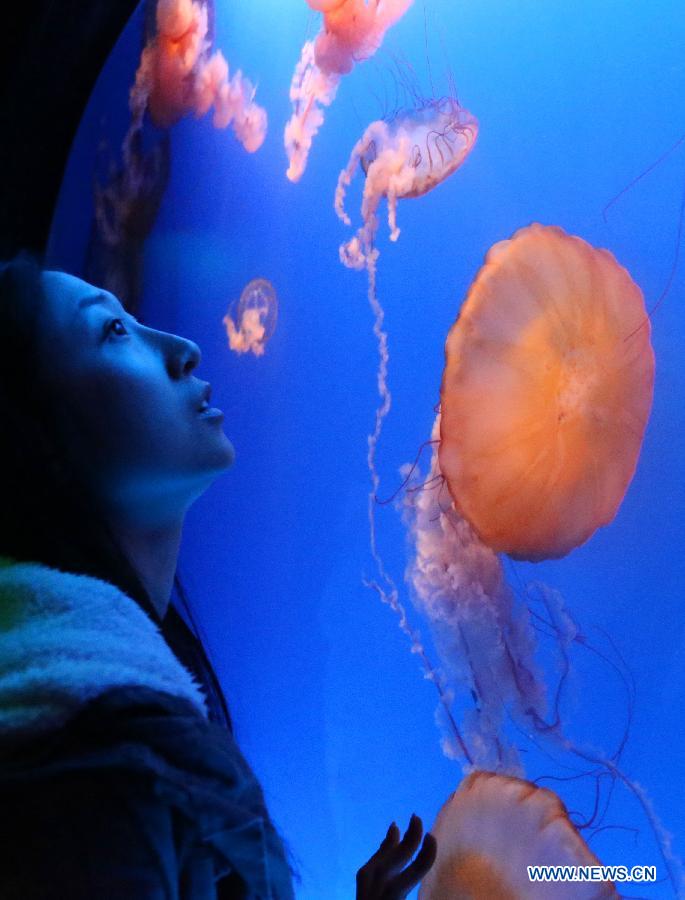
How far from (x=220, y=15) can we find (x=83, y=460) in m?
1.72

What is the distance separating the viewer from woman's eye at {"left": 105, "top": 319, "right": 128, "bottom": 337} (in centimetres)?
109

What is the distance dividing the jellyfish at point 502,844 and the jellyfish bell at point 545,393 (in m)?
0.38

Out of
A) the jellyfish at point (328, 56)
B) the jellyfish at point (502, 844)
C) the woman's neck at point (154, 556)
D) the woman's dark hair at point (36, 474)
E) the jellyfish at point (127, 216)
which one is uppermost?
the jellyfish at point (328, 56)

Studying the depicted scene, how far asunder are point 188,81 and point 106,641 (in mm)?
2097

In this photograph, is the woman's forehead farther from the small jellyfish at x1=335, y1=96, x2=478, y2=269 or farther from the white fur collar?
the small jellyfish at x1=335, y1=96, x2=478, y2=269

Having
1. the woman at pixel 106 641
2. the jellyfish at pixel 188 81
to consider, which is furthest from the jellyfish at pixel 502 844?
the jellyfish at pixel 188 81

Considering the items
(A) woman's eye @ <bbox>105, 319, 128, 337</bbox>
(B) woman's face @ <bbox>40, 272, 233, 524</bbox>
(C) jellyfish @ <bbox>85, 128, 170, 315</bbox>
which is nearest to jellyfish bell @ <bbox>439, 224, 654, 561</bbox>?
(B) woman's face @ <bbox>40, 272, 233, 524</bbox>

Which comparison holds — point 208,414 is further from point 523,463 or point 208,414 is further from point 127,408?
point 523,463

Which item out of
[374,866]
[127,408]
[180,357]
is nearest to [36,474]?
[127,408]

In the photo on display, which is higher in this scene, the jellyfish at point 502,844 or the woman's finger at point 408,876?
the woman's finger at point 408,876

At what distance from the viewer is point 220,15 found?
2.28 metres

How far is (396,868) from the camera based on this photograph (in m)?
0.84

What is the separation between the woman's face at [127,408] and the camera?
104 cm

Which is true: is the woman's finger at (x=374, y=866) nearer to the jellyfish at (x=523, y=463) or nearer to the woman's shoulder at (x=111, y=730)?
the woman's shoulder at (x=111, y=730)
